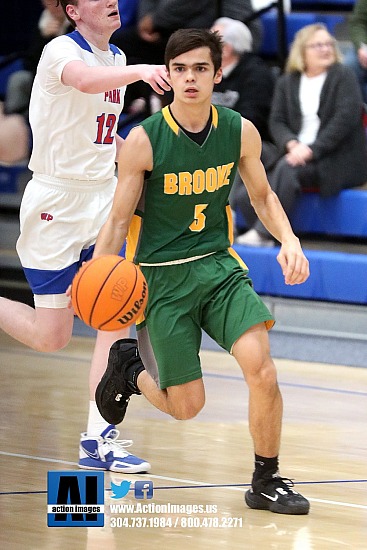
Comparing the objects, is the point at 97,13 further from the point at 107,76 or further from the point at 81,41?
the point at 107,76

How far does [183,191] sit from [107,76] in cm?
55

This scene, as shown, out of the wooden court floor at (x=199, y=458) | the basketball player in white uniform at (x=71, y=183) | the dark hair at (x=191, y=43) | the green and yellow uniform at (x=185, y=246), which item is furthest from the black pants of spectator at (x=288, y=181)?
the dark hair at (x=191, y=43)

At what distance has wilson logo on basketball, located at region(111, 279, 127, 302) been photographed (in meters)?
4.34

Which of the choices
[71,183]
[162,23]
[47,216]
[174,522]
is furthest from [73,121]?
[162,23]

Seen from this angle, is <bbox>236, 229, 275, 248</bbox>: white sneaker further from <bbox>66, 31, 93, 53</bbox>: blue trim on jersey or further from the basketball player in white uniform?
<bbox>66, 31, 93, 53</bbox>: blue trim on jersey

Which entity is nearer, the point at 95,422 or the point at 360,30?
the point at 95,422

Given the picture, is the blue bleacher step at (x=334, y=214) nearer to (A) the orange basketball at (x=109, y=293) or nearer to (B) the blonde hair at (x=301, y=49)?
(B) the blonde hair at (x=301, y=49)

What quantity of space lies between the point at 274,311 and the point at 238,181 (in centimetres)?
104

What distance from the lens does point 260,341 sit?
454cm

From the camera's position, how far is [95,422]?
544 cm

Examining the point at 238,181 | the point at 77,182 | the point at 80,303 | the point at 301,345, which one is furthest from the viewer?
the point at 238,181

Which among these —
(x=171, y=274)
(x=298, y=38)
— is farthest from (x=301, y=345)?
(x=171, y=274)

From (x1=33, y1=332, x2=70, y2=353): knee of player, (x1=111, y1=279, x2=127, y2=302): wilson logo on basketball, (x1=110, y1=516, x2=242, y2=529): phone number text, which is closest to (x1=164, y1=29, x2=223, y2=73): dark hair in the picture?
(x1=111, y1=279, x2=127, y2=302): wilson logo on basketball

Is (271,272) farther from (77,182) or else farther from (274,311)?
(77,182)
